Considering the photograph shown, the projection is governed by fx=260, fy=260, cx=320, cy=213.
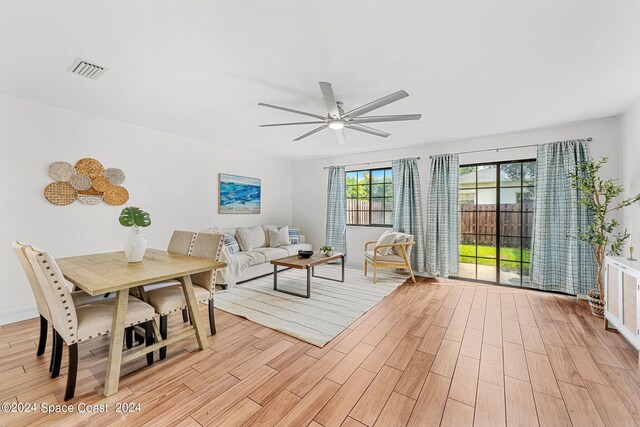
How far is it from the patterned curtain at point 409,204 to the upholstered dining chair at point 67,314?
13.7ft

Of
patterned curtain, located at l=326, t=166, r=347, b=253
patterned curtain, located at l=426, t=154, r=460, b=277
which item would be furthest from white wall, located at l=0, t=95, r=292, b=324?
patterned curtain, located at l=426, t=154, r=460, b=277

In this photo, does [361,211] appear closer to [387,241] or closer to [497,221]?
[387,241]

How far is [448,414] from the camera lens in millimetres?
1562

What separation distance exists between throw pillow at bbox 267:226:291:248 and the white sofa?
86 mm

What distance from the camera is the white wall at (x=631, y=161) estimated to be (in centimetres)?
285

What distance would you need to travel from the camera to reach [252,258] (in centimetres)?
434

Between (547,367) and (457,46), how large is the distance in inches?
99.6

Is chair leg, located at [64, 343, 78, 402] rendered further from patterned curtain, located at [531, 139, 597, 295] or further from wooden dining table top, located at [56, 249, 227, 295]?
patterned curtain, located at [531, 139, 597, 295]

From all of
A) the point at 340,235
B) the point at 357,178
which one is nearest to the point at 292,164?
the point at 357,178

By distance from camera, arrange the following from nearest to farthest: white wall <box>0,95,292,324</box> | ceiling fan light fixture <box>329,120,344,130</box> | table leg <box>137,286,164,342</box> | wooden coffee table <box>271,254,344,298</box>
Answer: table leg <box>137,286,164,342</box> → ceiling fan light fixture <box>329,120,344,130</box> → white wall <box>0,95,292,324</box> → wooden coffee table <box>271,254,344,298</box>

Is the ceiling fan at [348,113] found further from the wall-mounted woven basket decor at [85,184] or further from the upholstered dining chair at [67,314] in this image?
the wall-mounted woven basket decor at [85,184]

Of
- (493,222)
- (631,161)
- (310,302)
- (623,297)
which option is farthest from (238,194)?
(631,161)

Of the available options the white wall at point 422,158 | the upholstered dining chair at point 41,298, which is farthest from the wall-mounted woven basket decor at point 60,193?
the white wall at point 422,158

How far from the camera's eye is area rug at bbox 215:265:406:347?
2688mm
